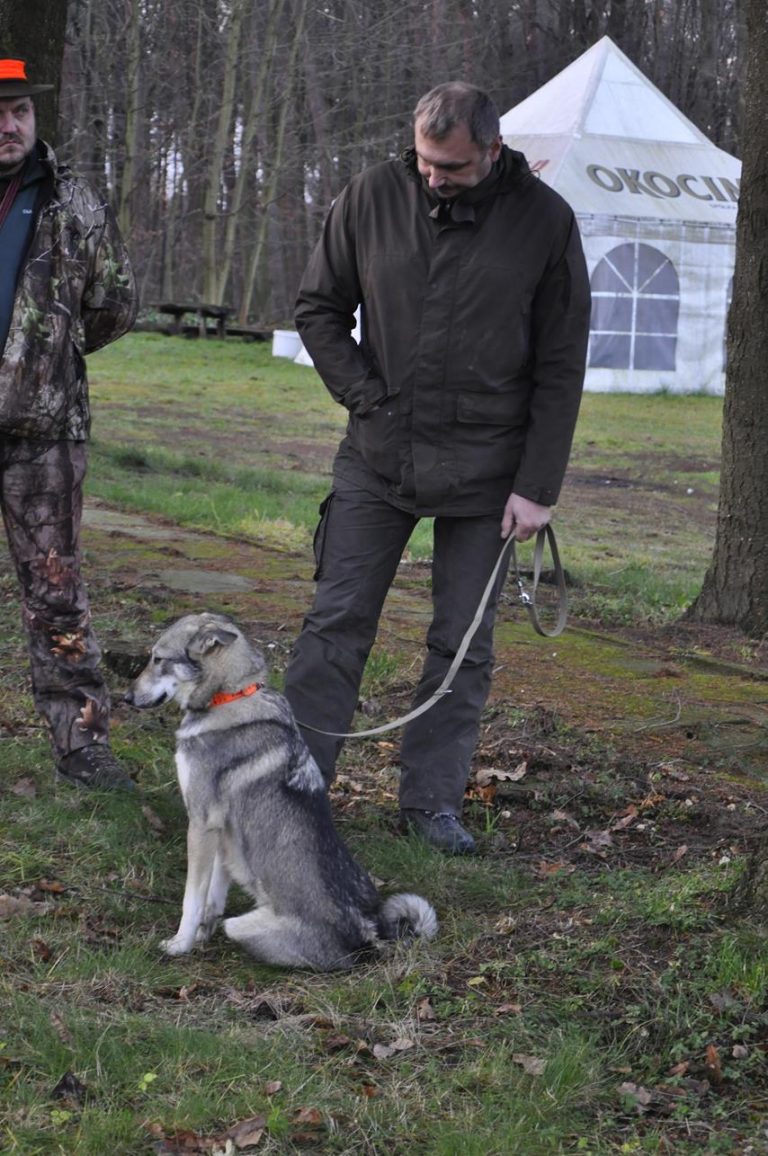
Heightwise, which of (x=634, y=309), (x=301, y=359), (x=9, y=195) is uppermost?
(x=634, y=309)

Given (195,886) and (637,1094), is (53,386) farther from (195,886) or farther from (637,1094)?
(637,1094)

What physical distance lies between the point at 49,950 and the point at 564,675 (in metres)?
3.23

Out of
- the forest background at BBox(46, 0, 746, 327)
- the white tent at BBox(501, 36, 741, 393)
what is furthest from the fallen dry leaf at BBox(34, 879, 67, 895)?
the forest background at BBox(46, 0, 746, 327)

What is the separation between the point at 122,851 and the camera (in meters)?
4.39

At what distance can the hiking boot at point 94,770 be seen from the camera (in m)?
4.81

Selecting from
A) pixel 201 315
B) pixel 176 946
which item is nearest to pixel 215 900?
pixel 176 946

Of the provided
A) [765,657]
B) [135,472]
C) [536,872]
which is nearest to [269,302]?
[135,472]

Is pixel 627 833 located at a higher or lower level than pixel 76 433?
lower

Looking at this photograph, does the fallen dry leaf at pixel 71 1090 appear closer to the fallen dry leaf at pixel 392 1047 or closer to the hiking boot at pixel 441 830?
the fallen dry leaf at pixel 392 1047

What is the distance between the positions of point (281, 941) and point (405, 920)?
354 millimetres

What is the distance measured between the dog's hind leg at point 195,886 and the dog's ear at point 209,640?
52 cm

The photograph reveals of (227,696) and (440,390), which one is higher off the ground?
(440,390)

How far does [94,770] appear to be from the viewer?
484cm

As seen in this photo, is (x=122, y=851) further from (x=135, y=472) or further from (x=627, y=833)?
(x=135, y=472)
